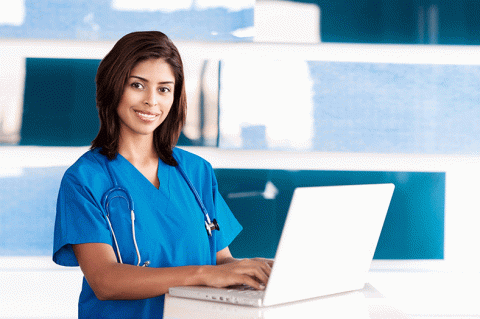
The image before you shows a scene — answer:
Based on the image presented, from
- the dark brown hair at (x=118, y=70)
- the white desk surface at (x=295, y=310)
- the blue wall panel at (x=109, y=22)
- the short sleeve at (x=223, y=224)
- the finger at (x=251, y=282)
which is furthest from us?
the blue wall panel at (x=109, y=22)

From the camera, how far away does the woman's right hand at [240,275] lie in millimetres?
1046

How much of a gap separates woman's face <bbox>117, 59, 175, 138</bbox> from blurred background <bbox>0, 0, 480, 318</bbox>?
1.87ft

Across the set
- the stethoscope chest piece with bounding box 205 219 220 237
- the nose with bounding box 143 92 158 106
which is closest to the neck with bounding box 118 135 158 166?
the nose with bounding box 143 92 158 106

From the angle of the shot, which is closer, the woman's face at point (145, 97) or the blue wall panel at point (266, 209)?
the woman's face at point (145, 97)

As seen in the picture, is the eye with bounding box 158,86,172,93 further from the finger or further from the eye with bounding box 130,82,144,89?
the finger

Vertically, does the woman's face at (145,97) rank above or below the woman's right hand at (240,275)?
above

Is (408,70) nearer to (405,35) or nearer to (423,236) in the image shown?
(405,35)

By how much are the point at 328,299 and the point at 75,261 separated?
63 centimetres

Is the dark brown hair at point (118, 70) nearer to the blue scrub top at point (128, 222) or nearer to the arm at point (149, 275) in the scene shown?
the blue scrub top at point (128, 222)

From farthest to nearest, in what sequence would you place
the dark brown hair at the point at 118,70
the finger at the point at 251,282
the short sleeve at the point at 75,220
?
the dark brown hair at the point at 118,70
the short sleeve at the point at 75,220
the finger at the point at 251,282

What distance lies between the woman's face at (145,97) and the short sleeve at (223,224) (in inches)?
11.3

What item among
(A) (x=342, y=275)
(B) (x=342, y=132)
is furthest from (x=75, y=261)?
(B) (x=342, y=132)

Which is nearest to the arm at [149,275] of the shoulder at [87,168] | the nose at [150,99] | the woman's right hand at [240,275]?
the woman's right hand at [240,275]

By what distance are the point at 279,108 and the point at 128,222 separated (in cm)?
94
